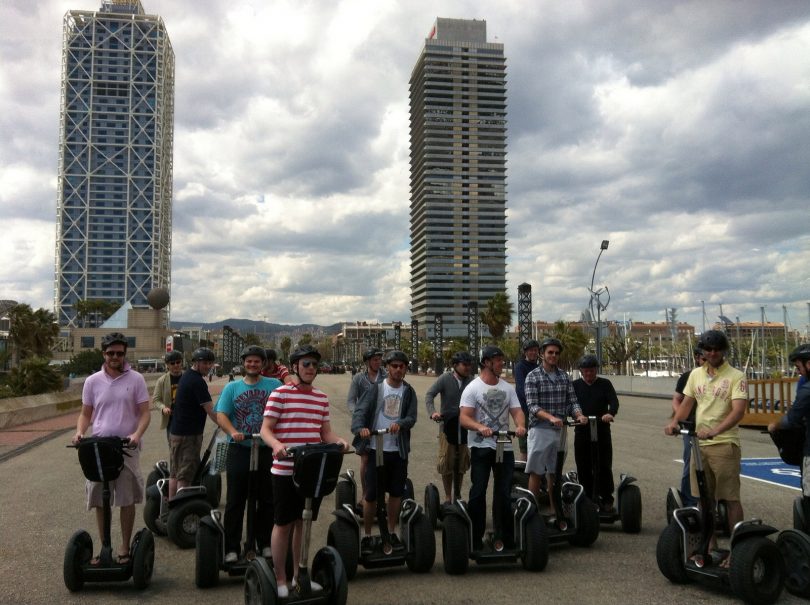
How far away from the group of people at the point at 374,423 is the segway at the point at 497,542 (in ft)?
0.30

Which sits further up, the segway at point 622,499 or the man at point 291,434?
the man at point 291,434

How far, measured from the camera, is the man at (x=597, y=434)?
23.5 ft

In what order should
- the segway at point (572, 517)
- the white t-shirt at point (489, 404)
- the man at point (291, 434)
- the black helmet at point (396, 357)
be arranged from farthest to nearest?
the segway at point (572, 517)
the black helmet at point (396, 357)
the white t-shirt at point (489, 404)
the man at point (291, 434)

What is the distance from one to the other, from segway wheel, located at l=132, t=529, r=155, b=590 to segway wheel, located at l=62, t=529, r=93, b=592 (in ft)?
1.25

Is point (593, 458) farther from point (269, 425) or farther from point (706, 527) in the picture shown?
point (269, 425)

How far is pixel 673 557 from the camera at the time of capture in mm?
5281

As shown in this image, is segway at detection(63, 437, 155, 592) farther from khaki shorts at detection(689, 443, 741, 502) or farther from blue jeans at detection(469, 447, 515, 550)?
khaki shorts at detection(689, 443, 741, 502)

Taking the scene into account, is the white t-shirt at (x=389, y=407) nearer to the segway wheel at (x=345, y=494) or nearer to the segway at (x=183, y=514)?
the segway wheel at (x=345, y=494)

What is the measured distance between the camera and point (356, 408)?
638 cm

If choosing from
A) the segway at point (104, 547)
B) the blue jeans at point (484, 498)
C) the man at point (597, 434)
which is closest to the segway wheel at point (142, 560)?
the segway at point (104, 547)

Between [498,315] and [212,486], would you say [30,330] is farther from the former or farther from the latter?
[212,486]

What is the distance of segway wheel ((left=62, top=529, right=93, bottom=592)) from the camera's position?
17.1 feet

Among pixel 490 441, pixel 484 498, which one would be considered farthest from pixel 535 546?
pixel 490 441

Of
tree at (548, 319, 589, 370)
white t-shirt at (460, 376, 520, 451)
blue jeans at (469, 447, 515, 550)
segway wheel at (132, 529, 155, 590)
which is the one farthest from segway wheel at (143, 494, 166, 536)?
tree at (548, 319, 589, 370)
